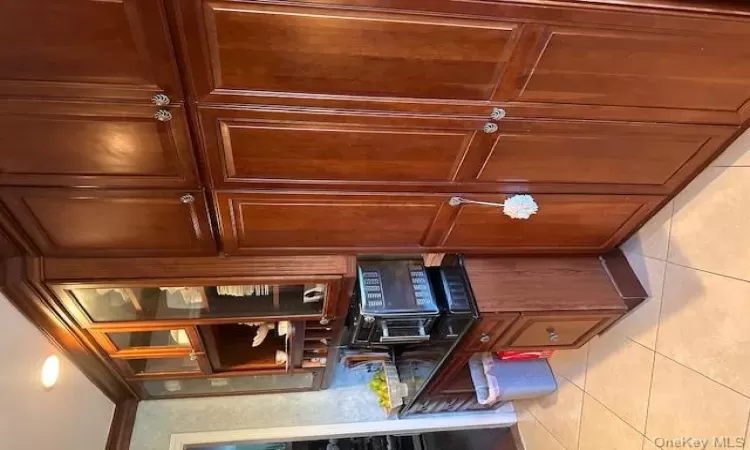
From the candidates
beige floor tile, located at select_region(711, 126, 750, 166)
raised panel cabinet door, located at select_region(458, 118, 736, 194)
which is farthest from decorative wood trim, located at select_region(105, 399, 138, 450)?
beige floor tile, located at select_region(711, 126, 750, 166)

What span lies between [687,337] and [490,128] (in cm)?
97

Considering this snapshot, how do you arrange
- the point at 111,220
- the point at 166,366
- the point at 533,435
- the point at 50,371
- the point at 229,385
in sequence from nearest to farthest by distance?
the point at 111,220, the point at 50,371, the point at 166,366, the point at 229,385, the point at 533,435

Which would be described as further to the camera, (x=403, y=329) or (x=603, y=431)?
(x=603, y=431)

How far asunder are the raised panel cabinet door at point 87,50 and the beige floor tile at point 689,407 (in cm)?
166

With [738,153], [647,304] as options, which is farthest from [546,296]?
[738,153]

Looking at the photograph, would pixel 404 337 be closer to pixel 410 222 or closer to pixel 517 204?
pixel 410 222

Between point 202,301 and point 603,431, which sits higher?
point 202,301

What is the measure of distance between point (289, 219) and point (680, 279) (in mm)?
1248

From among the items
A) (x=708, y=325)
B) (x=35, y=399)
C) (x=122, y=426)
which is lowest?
(x=708, y=325)

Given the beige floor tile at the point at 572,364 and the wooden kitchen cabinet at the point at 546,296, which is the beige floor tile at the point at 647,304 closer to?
the wooden kitchen cabinet at the point at 546,296

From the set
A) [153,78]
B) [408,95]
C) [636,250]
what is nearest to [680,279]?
[636,250]

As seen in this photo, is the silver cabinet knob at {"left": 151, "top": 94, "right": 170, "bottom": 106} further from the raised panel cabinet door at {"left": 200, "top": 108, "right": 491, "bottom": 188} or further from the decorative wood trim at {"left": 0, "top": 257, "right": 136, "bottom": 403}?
the decorative wood trim at {"left": 0, "top": 257, "right": 136, "bottom": 403}

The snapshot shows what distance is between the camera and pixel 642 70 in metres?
1.13

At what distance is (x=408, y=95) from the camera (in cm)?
112
